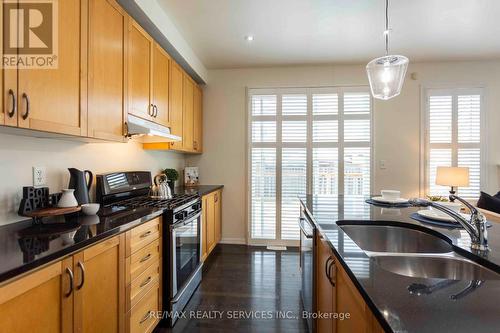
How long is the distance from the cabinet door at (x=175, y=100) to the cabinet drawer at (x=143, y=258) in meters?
1.27

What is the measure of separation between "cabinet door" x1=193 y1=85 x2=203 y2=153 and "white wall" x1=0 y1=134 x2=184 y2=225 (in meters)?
1.16

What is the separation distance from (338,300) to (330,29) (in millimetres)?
2673

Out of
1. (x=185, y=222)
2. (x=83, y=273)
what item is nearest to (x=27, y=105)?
(x=83, y=273)

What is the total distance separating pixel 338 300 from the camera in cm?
104

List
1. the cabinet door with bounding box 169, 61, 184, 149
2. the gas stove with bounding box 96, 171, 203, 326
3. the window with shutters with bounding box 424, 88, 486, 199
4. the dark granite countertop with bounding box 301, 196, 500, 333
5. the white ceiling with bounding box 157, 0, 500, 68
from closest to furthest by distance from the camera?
1. the dark granite countertop with bounding box 301, 196, 500, 333
2. the gas stove with bounding box 96, 171, 203, 326
3. the white ceiling with bounding box 157, 0, 500, 68
4. the cabinet door with bounding box 169, 61, 184, 149
5. the window with shutters with bounding box 424, 88, 486, 199

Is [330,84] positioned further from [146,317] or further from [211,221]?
[146,317]

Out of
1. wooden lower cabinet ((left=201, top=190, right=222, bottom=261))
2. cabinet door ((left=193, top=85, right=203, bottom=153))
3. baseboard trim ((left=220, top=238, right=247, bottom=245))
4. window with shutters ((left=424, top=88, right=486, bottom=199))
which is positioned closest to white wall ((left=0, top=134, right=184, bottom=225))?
wooden lower cabinet ((left=201, top=190, right=222, bottom=261))

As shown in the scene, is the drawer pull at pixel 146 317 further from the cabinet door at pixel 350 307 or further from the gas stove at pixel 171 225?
the cabinet door at pixel 350 307

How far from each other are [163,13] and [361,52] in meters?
2.49

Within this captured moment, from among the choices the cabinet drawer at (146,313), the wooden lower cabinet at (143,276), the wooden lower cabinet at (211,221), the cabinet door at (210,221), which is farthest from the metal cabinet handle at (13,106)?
the cabinet door at (210,221)

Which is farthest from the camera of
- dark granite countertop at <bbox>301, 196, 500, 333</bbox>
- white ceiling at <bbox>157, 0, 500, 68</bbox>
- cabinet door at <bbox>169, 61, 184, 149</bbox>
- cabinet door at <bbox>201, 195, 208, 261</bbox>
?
cabinet door at <bbox>201, 195, 208, 261</bbox>

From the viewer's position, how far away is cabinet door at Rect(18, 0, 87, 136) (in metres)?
1.07

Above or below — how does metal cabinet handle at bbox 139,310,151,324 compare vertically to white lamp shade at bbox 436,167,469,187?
below

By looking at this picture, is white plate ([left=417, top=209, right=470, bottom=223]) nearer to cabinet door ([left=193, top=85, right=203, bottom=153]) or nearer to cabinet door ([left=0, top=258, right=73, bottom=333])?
cabinet door ([left=0, top=258, right=73, bottom=333])
